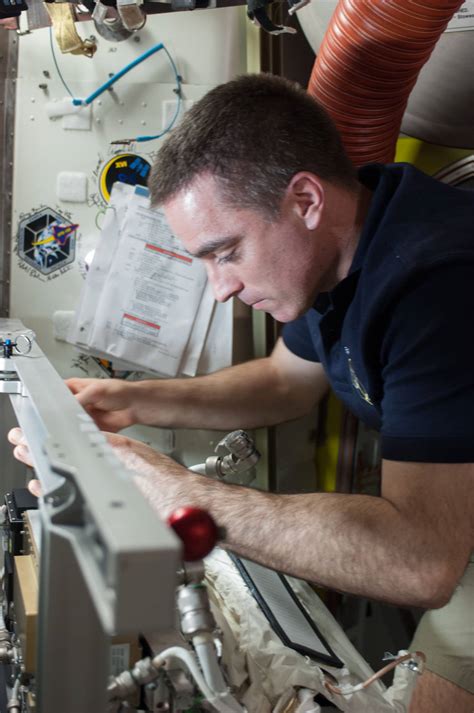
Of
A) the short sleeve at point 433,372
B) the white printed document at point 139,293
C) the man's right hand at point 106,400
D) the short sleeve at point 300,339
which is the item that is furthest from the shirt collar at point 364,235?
the white printed document at point 139,293

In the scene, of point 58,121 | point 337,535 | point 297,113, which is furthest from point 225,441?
point 58,121

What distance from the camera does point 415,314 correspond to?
1175mm

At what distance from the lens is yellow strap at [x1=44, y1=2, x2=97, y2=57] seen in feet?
5.58

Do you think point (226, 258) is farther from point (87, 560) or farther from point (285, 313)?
point (87, 560)

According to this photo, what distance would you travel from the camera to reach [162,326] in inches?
76.0

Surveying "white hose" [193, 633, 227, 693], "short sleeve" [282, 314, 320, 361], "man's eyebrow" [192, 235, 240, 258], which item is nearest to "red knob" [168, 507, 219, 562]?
"white hose" [193, 633, 227, 693]

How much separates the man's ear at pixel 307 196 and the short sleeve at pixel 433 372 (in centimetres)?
22

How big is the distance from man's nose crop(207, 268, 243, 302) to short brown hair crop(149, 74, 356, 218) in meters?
0.14

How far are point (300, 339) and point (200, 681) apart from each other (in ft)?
3.11

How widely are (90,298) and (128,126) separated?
432 mm

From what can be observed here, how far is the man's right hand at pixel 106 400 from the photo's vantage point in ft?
4.91

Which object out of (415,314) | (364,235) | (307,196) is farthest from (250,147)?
(415,314)

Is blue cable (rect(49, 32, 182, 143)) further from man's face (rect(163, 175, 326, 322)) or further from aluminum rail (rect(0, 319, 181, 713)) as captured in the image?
aluminum rail (rect(0, 319, 181, 713))

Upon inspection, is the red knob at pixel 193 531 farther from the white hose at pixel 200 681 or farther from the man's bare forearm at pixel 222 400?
the man's bare forearm at pixel 222 400
